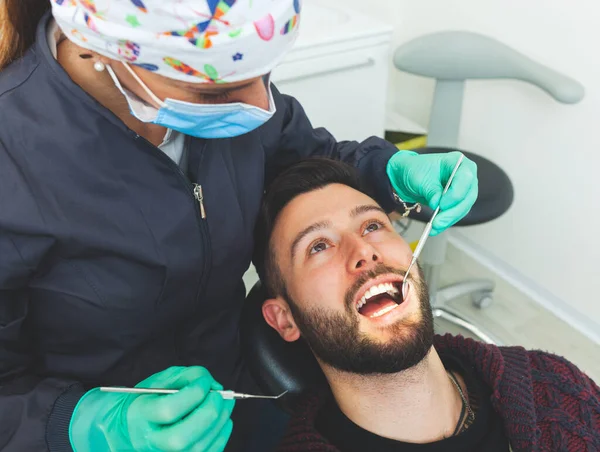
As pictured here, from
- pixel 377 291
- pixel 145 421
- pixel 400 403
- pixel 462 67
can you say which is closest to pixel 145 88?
pixel 145 421

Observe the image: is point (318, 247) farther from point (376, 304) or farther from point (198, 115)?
point (198, 115)

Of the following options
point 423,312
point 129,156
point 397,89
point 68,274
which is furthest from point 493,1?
point 68,274

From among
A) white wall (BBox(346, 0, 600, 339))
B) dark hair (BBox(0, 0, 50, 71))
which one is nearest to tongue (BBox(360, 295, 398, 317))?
dark hair (BBox(0, 0, 50, 71))

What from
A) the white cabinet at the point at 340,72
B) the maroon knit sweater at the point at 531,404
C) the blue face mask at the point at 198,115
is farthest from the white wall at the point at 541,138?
the blue face mask at the point at 198,115

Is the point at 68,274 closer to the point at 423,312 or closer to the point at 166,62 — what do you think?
the point at 166,62

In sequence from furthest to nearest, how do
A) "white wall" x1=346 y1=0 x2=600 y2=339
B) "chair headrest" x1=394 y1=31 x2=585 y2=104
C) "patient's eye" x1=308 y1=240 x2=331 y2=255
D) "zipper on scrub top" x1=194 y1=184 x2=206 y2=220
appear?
"white wall" x1=346 y1=0 x2=600 y2=339 < "chair headrest" x1=394 y1=31 x2=585 y2=104 < "patient's eye" x1=308 y1=240 x2=331 y2=255 < "zipper on scrub top" x1=194 y1=184 x2=206 y2=220

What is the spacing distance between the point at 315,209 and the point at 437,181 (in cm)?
28

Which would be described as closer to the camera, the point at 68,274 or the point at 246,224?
the point at 68,274

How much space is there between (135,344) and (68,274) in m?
0.21

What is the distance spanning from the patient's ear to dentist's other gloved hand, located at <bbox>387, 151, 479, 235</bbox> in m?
0.36

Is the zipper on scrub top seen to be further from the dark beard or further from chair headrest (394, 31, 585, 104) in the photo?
chair headrest (394, 31, 585, 104)

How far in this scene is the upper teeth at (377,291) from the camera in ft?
3.96

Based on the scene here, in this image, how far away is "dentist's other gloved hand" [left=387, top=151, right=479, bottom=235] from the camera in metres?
1.28

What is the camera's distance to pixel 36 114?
0.93m
